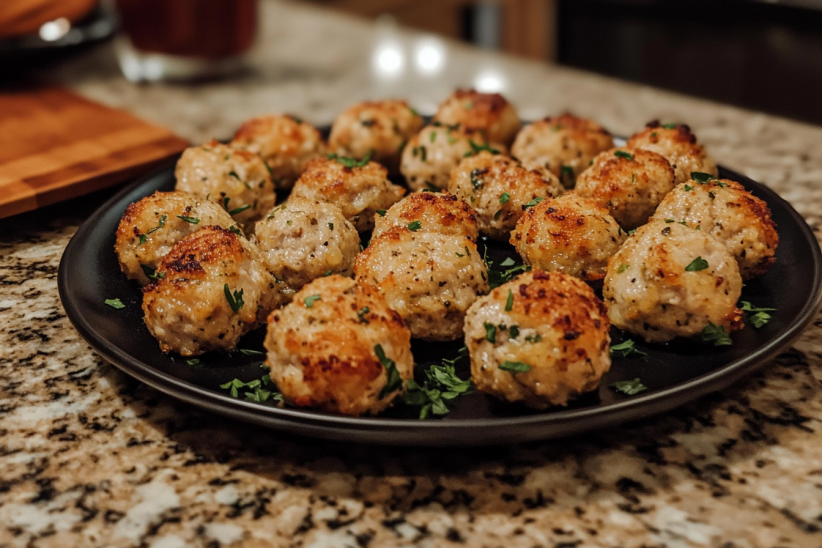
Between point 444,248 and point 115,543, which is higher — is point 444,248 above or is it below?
above

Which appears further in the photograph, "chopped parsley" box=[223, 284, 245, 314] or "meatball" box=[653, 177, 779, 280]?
"meatball" box=[653, 177, 779, 280]

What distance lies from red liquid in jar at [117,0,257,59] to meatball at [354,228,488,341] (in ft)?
7.95

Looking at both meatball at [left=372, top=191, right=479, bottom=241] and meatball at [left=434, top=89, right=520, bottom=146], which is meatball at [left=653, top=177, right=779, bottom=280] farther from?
meatball at [left=434, top=89, right=520, bottom=146]

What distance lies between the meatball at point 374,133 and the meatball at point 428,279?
86cm

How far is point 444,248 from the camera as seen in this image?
1.92m

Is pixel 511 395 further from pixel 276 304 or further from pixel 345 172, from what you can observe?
pixel 345 172

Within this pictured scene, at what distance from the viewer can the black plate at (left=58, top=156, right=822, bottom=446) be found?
1448mm

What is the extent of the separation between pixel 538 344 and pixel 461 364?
27 cm

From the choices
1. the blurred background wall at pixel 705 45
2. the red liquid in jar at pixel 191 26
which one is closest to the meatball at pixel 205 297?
the red liquid in jar at pixel 191 26

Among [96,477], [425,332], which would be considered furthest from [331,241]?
[96,477]

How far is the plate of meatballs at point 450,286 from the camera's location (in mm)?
1561

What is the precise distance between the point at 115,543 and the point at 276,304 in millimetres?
712

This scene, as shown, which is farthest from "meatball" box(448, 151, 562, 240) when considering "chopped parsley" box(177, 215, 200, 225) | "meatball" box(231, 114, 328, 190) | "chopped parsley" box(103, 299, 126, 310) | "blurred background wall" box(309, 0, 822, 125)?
"blurred background wall" box(309, 0, 822, 125)

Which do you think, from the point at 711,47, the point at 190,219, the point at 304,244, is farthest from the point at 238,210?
the point at 711,47
